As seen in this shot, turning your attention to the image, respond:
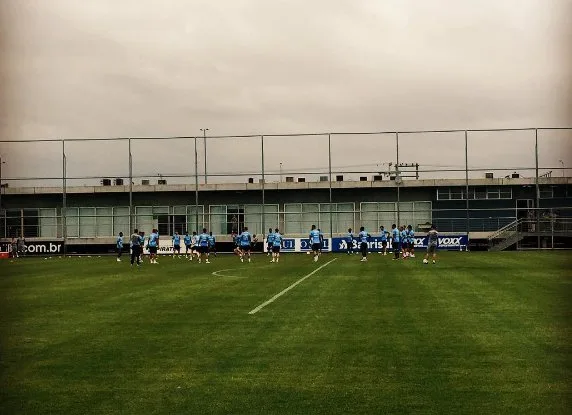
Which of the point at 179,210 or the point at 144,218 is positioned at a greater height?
the point at 179,210

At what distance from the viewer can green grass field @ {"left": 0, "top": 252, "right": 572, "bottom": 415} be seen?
7.66 m

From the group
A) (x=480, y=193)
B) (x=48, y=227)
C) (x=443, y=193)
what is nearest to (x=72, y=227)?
(x=48, y=227)

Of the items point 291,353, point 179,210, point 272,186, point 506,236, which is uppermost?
→ point 272,186

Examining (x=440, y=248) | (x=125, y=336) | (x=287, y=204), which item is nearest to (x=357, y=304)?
(x=125, y=336)

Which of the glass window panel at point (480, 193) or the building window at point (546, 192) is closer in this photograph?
the building window at point (546, 192)

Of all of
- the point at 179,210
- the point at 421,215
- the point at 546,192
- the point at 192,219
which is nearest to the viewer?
the point at 546,192

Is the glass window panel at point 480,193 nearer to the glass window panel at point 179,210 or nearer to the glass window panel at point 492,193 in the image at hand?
the glass window panel at point 492,193

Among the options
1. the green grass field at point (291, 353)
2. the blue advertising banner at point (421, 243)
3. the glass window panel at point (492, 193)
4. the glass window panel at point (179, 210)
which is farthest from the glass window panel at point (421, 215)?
the green grass field at point (291, 353)

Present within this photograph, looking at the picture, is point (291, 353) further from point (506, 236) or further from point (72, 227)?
point (72, 227)

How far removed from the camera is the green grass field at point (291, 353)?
7.66 m

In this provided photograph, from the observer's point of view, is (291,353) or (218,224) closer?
(291,353)

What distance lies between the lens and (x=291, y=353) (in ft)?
33.8

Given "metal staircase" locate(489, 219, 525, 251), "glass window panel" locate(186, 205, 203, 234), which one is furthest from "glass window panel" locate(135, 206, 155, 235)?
"metal staircase" locate(489, 219, 525, 251)

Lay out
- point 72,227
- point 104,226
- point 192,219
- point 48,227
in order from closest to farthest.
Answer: point 48,227
point 104,226
point 72,227
point 192,219
